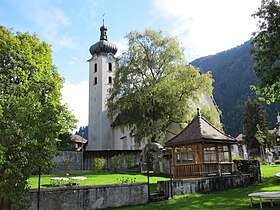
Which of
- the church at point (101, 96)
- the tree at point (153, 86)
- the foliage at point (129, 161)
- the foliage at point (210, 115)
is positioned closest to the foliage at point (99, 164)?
the foliage at point (129, 161)

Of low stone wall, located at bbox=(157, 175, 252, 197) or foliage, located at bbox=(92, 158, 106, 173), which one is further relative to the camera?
foliage, located at bbox=(92, 158, 106, 173)

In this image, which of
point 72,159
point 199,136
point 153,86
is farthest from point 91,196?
point 153,86

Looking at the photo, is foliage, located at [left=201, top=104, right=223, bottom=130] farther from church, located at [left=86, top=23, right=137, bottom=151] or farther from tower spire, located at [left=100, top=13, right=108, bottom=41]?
tower spire, located at [left=100, top=13, right=108, bottom=41]

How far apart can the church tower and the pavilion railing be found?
3094cm

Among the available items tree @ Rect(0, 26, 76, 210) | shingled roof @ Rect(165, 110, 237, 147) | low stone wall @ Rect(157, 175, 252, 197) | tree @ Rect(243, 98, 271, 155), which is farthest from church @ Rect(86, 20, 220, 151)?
tree @ Rect(0, 26, 76, 210)

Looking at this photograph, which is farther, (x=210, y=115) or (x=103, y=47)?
(x=103, y=47)

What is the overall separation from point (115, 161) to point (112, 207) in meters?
14.1

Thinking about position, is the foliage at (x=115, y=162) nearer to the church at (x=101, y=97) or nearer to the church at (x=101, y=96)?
the church at (x=101, y=97)

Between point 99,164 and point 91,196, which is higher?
point 99,164

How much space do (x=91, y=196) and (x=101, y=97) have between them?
4047 cm

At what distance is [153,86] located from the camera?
29.9 meters

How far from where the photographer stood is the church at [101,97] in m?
49.2

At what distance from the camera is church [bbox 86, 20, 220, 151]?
49219mm

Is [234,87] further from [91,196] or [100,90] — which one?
[91,196]
